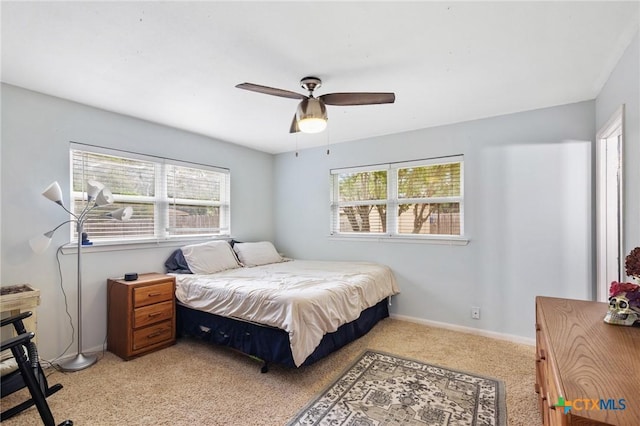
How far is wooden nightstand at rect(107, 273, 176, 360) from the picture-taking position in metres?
2.74

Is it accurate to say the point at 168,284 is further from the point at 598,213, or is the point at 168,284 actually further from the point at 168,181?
the point at 598,213

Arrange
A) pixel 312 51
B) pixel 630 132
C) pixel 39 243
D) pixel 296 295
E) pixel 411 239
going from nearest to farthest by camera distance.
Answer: pixel 630 132
pixel 312 51
pixel 39 243
pixel 296 295
pixel 411 239

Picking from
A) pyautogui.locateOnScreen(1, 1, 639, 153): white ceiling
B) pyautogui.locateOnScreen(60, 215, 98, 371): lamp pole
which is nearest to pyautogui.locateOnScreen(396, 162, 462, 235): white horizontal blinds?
pyautogui.locateOnScreen(1, 1, 639, 153): white ceiling

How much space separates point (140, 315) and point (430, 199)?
3311 mm

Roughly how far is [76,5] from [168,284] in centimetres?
234

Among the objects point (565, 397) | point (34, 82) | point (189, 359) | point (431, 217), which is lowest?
point (189, 359)

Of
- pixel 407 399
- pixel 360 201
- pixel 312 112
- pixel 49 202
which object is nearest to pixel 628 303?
pixel 407 399

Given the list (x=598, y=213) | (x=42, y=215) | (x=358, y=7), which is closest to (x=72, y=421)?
(x=42, y=215)

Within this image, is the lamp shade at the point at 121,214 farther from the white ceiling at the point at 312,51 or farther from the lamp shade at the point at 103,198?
the white ceiling at the point at 312,51

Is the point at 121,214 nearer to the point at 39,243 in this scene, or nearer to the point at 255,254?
the point at 39,243

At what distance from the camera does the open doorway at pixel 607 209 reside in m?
2.50

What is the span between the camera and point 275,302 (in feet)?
7.95

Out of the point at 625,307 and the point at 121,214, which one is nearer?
the point at 625,307

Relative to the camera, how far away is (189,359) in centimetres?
276
